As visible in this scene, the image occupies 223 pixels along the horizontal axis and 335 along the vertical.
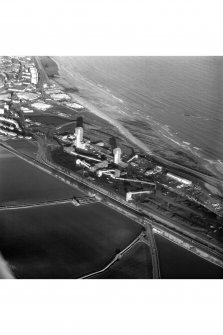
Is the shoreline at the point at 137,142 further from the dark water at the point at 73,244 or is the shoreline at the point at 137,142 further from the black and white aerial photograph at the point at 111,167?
the dark water at the point at 73,244

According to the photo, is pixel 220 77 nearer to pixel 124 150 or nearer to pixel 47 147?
pixel 124 150

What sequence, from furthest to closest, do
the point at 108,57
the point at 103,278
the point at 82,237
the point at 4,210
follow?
the point at 108,57 → the point at 4,210 → the point at 82,237 → the point at 103,278

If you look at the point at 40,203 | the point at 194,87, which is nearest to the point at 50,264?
the point at 40,203

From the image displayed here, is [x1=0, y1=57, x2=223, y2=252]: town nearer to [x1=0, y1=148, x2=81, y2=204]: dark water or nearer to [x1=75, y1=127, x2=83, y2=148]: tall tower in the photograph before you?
[x1=75, y1=127, x2=83, y2=148]: tall tower

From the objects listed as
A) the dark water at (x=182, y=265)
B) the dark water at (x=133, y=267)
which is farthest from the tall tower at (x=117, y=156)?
the dark water at (x=133, y=267)

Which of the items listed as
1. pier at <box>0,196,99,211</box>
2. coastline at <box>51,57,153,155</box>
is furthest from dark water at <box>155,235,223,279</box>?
coastline at <box>51,57,153,155</box>

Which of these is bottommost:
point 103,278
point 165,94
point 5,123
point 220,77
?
point 103,278
